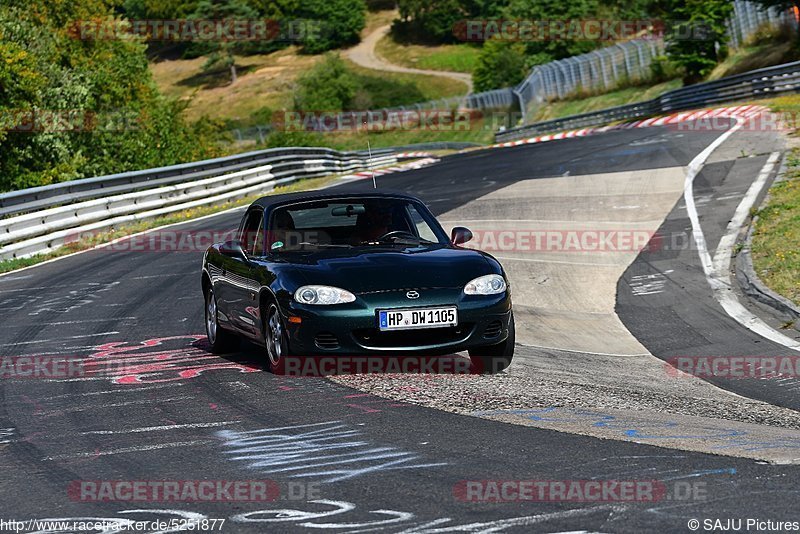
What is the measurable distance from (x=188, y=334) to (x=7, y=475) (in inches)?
228

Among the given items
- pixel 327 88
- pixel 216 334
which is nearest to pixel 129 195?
pixel 216 334

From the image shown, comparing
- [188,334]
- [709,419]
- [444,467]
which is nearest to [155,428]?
[444,467]

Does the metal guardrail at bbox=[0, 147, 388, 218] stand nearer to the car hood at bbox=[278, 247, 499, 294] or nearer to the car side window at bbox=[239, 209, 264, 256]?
the car side window at bbox=[239, 209, 264, 256]

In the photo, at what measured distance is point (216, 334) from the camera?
10.7 m

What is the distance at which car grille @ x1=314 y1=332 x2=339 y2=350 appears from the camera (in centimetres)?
862

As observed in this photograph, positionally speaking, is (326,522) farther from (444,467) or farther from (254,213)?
(254,213)

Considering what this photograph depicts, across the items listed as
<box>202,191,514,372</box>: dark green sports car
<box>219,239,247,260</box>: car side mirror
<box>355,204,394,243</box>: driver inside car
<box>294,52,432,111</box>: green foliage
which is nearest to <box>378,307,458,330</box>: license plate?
<box>202,191,514,372</box>: dark green sports car

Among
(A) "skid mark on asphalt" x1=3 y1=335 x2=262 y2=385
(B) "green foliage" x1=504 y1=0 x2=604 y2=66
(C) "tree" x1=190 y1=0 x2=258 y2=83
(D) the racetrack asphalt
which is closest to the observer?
(D) the racetrack asphalt

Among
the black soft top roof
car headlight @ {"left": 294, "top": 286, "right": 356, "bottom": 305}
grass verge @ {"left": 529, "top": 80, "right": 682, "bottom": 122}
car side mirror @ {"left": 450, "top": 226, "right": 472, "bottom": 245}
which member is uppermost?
the black soft top roof

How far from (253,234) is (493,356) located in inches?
101

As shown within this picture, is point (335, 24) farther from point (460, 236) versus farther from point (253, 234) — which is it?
point (460, 236)

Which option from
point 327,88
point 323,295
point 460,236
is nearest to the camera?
point 323,295

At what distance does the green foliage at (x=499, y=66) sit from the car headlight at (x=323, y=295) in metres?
89.7

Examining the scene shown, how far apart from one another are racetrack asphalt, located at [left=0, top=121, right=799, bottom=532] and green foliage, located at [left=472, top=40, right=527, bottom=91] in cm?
8729
